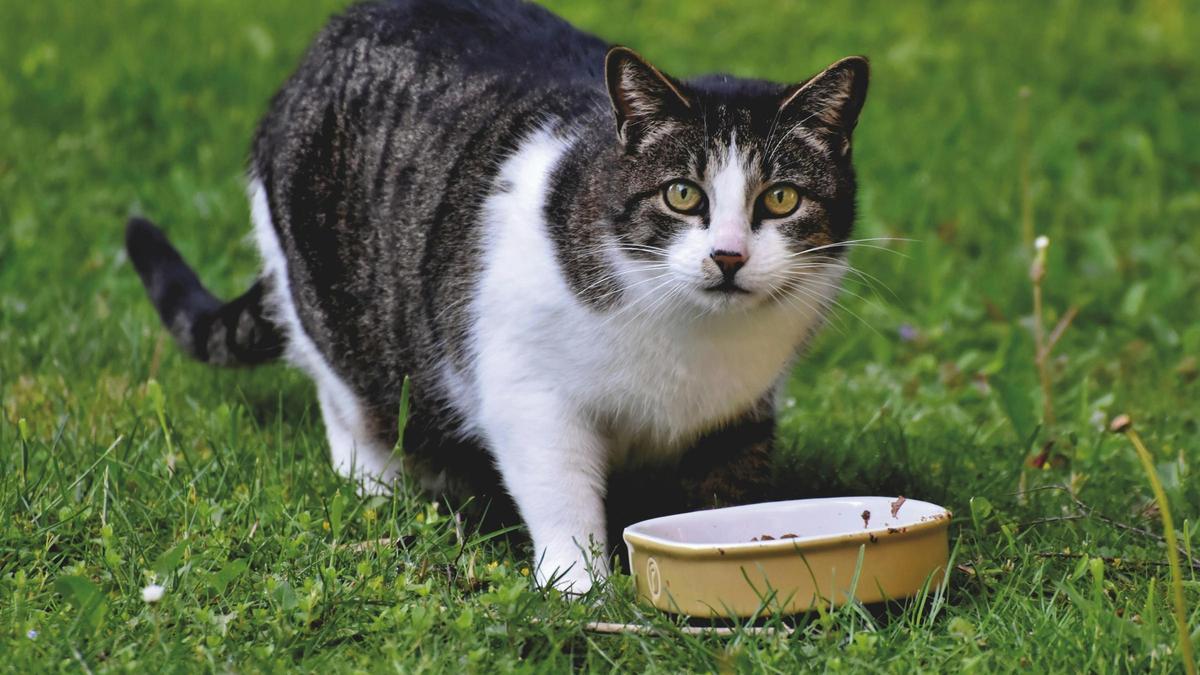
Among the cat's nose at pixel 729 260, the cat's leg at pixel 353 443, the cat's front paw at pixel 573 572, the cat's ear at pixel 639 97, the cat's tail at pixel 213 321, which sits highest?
the cat's ear at pixel 639 97

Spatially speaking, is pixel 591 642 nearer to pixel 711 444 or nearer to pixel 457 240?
pixel 711 444

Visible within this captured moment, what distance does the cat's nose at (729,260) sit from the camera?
2.38m

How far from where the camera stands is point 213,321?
338cm

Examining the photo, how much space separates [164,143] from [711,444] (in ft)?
10.1

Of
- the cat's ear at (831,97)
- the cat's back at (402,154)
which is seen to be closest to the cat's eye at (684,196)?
the cat's ear at (831,97)

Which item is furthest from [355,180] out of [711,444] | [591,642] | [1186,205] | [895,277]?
[1186,205]

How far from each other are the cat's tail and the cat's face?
3.93 ft

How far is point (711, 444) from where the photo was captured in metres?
2.85

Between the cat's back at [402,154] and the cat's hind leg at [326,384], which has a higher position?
the cat's back at [402,154]

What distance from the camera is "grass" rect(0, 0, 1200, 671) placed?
7.33 feet

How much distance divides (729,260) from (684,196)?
18 centimetres

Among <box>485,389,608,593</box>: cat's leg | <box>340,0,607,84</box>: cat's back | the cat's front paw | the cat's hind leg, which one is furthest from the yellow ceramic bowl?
<box>340,0,607,84</box>: cat's back

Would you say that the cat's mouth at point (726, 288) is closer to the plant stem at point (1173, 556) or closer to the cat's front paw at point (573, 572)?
the cat's front paw at point (573, 572)

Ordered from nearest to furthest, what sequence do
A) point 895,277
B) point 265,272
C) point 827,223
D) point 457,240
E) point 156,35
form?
1. point 827,223
2. point 457,240
3. point 265,272
4. point 895,277
5. point 156,35
